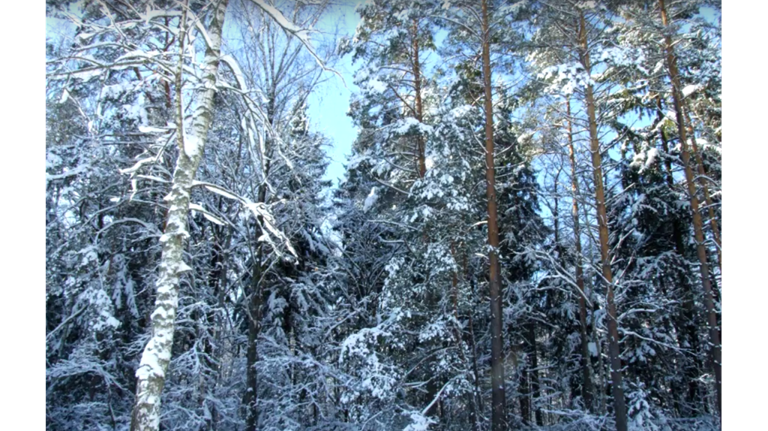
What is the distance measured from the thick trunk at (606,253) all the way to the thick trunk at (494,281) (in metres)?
1.96

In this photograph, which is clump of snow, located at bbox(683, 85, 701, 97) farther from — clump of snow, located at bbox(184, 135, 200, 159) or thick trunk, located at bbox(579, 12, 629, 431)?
clump of snow, located at bbox(184, 135, 200, 159)

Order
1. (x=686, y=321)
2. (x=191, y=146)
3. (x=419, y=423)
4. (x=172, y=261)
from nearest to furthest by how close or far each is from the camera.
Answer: (x=172, y=261), (x=191, y=146), (x=419, y=423), (x=686, y=321)

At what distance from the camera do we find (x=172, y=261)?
4199 millimetres

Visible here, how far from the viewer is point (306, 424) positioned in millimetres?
12125

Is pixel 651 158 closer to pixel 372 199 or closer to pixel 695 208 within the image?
pixel 695 208

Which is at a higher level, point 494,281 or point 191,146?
point 191,146

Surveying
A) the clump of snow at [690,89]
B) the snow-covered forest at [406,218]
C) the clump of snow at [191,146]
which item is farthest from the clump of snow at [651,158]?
the clump of snow at [191,146]

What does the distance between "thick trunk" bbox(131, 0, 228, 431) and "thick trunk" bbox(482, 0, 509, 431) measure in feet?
19.5

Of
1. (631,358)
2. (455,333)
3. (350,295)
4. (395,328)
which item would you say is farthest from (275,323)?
(631,358)

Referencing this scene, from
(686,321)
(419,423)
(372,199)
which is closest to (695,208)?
(686,321)

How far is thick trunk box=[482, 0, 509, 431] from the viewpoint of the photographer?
7809 mm

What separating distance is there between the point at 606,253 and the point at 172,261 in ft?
24.7

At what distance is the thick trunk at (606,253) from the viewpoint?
24.1ft

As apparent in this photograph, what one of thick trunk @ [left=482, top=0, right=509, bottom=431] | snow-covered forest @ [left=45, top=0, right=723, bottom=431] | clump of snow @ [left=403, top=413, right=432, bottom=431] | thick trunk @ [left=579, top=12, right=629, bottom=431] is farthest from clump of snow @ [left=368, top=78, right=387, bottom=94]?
clump of snow @ [left=403, top=413, right=432, bottom=431]
